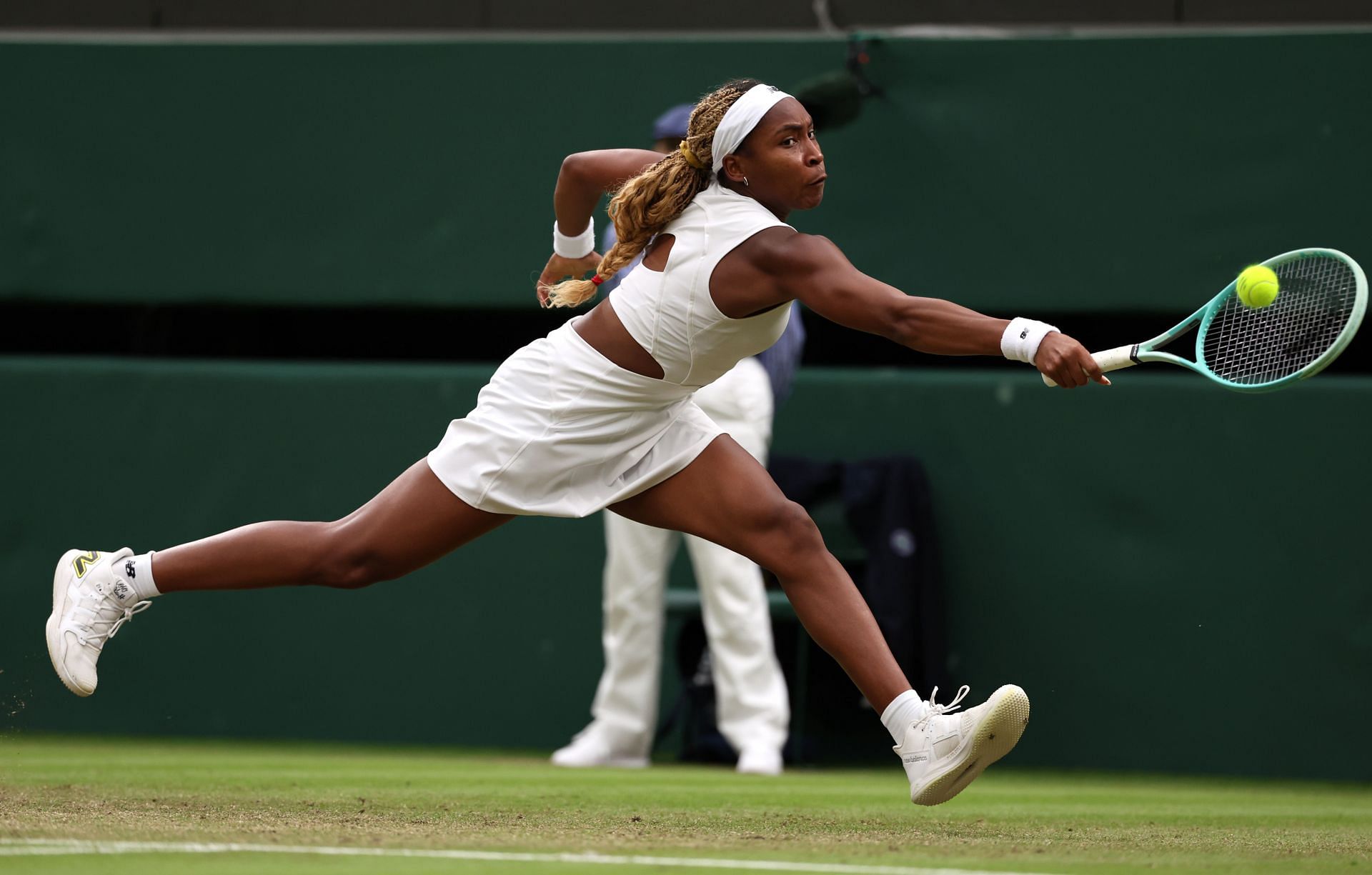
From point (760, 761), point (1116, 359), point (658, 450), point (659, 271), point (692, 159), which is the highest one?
point (692, 159)

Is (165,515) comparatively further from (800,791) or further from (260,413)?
(800,791)

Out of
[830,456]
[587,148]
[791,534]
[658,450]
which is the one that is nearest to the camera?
[791,534]

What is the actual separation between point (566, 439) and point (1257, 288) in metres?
1.62

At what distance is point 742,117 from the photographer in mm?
4195

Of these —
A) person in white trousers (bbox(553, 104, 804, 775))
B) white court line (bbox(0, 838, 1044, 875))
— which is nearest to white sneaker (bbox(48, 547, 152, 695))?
white court line (bbox(0, 838, 1044, 875))

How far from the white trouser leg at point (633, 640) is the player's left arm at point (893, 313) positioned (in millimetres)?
2571

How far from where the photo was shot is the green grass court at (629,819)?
354cm

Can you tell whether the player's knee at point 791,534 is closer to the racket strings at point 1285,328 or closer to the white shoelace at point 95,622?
the racket strings at point 1285,328

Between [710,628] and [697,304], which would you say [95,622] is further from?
[710,628]

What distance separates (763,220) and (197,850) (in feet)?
6.05

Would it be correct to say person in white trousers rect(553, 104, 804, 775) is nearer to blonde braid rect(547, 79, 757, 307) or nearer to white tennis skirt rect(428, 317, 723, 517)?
white tennis skirt rect(428, 317, 723, 517)

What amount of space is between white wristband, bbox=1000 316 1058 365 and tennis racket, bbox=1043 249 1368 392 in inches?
3.5

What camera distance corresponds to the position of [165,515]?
7.62 meters

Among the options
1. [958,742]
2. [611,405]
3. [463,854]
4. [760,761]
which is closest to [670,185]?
[611,405]
